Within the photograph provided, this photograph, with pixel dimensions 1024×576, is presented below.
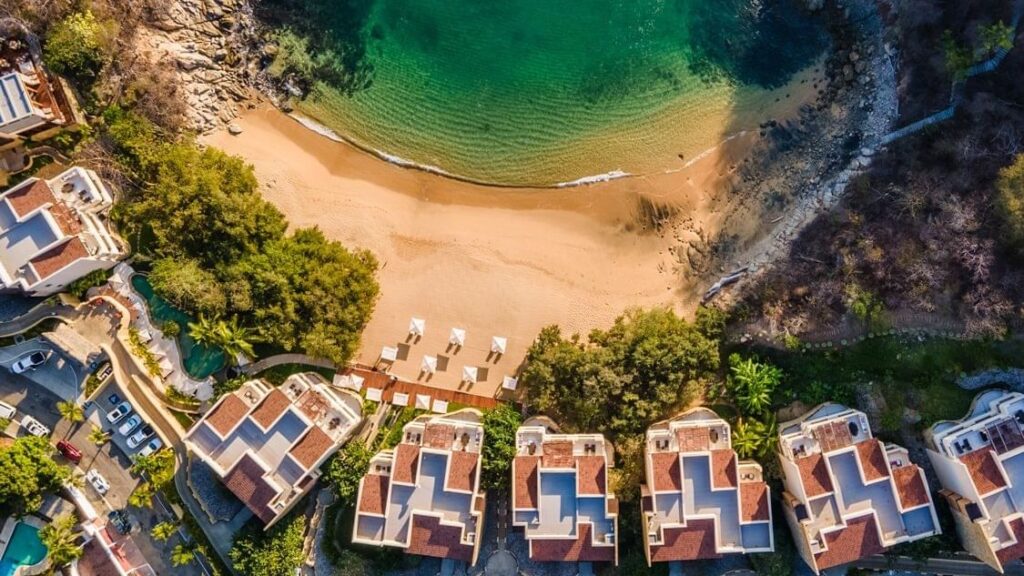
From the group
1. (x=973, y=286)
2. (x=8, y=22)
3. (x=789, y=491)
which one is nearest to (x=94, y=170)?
(x=8, y=22)

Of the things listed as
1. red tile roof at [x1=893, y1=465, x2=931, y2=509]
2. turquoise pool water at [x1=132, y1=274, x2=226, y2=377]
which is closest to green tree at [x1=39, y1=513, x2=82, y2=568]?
turquoise pool water at [x1=132, y1=274, x2=226, y2=377]

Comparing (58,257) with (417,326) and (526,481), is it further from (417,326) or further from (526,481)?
(526,481)

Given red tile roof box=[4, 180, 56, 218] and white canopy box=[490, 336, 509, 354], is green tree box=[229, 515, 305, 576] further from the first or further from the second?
red tile roof box=[4, 180, 56, 218]

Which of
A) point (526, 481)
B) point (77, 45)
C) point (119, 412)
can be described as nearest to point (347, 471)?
point (526, 481)

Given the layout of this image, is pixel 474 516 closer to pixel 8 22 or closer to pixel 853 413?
pixel 853 413

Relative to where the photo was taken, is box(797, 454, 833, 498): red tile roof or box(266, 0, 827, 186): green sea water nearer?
box(797, 454, 833, 498): red tile roof

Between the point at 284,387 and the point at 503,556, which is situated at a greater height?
the point at 284,387

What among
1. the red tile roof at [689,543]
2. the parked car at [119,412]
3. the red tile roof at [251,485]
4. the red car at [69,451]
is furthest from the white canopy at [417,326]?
the red car at [69,451]
